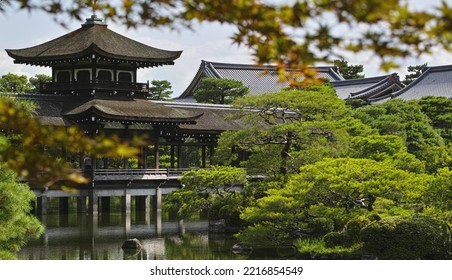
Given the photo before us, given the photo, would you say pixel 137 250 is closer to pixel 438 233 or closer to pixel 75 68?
pixel 438 233

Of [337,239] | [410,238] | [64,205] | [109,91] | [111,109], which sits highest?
[109,91]

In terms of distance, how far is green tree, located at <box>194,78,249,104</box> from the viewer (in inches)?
1375

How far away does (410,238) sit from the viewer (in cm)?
1267

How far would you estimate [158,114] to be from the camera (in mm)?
24203

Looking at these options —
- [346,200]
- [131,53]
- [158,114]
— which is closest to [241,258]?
[346,200]

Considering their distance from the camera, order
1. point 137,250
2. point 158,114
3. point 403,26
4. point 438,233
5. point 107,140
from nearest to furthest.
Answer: point 403,26
point 107,140
point 438,233
point 137,250
point 158,114

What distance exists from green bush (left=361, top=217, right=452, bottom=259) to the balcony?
44.0ft

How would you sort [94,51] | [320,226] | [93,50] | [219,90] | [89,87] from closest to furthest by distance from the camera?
[320,226] → [93,50] → [94,51] → [89,87] → [219,90]

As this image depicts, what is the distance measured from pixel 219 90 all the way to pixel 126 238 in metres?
17.8

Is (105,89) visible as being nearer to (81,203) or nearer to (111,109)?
(111,109)

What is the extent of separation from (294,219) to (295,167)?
10.2ft

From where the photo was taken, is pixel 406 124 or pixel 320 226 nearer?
pixel 320 226

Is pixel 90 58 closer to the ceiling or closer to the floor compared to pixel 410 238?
closer to the ceiling

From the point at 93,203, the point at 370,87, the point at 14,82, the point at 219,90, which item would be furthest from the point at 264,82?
the point at 93,203
